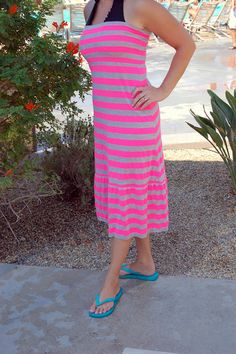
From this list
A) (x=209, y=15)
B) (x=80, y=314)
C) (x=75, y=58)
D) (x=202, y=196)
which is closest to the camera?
(x=80, y=314)

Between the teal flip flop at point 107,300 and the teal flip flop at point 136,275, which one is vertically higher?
the teal flip flop at point 136,275

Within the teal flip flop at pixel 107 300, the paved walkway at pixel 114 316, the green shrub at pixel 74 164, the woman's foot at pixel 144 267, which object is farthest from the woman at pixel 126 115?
the green shrub at pixel 74 164

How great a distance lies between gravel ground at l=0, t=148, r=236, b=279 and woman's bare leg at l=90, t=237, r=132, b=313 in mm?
468

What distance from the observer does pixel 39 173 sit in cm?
404

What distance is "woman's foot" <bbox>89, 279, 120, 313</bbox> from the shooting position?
8.86ft

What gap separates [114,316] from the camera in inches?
106

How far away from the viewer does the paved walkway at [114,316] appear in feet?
8.02

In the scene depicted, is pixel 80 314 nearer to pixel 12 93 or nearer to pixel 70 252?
pixel 70 252

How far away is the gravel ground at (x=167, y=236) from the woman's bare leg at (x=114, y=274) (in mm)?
468

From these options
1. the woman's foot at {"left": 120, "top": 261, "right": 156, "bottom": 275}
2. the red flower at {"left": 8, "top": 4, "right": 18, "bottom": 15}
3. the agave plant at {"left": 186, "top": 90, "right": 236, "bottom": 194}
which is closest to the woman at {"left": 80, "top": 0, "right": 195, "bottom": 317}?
the woman's foot at {"left": 120, "top": 261, "right": 156, "bottom": 275}

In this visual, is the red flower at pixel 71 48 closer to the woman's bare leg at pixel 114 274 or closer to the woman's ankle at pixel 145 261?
the woman's bare leg at pixel 114 274

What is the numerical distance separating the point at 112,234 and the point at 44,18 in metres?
1.51

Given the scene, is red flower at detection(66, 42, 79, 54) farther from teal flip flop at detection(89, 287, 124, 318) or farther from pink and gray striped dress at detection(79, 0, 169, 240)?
teal flip flop at detection(89, 287, 124, 318)


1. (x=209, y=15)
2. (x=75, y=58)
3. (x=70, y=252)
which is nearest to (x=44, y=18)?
(x=75, y=58)
